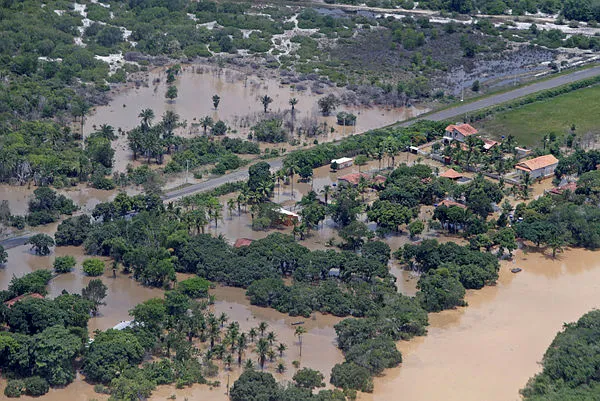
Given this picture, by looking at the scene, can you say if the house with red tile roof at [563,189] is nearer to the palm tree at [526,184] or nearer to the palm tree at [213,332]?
the palm tree at [526,184]

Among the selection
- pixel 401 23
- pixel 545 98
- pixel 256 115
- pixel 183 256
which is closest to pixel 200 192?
pixel 183 256

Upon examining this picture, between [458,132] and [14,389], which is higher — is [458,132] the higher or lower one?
the higher one

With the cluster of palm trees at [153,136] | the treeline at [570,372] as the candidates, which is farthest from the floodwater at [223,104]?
the treeline at [570,372]

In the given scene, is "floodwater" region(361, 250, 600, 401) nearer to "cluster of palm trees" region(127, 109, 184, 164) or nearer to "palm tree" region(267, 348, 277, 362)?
"palm tree" region(267, 348, 277, 362)

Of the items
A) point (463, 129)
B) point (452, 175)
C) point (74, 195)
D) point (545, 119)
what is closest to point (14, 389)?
point (74, 195)

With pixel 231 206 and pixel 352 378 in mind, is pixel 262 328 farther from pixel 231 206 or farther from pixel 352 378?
pixel 231 206

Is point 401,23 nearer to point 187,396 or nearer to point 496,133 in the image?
point 496,133

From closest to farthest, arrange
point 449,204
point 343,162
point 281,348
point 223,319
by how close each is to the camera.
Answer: point 281,348, point 223,319, point 449,204, point 343,162
